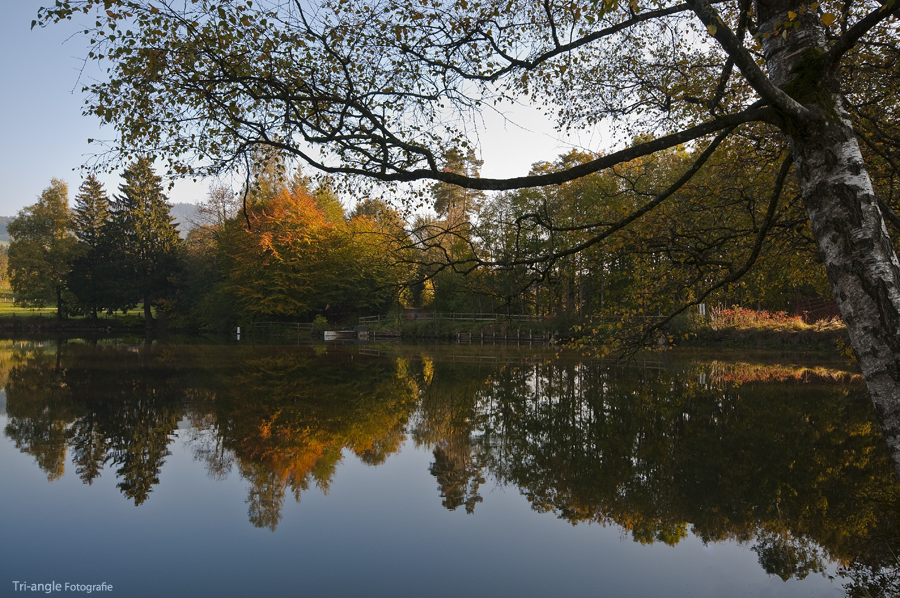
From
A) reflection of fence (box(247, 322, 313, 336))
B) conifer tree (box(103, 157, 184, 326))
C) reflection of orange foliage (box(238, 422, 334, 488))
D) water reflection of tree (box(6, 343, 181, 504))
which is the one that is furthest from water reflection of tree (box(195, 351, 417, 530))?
conifer tree (box(103, 157, 184, 326))

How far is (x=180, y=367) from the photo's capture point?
20047 mm

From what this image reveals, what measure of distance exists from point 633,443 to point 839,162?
7.32 meters

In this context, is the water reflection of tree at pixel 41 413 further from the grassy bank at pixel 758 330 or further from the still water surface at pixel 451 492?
the grassy bank at pixel 758 330

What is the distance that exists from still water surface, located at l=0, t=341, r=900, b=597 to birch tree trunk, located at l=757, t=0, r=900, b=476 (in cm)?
314

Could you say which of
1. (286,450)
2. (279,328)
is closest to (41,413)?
(286,450)

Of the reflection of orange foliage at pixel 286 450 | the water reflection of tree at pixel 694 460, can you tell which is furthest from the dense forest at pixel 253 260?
the reflection of orange foliage at pixel 286 450

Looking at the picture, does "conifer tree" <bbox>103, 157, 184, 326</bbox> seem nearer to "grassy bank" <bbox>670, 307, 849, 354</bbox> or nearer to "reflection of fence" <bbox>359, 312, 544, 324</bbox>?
"reflection of fence" <bbox>359, 312, 544, 324</bbox>

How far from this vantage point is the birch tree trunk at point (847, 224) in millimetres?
2570

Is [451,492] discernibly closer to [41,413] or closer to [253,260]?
[41,413]

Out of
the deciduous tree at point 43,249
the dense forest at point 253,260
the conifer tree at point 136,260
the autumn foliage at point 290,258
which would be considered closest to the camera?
the dense forest at point 253,260

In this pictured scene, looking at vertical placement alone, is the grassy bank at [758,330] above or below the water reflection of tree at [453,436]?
above

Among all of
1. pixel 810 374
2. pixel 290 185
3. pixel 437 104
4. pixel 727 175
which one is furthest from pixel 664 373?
pixel 290 185

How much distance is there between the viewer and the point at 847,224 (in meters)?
2.70

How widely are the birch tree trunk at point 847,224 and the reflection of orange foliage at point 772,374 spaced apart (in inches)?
543
